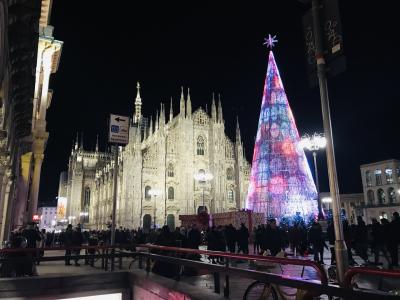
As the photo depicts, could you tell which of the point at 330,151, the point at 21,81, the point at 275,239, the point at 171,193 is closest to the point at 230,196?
the point at 171,193

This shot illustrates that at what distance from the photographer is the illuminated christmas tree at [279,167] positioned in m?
28.6

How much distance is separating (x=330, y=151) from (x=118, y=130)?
960 cm

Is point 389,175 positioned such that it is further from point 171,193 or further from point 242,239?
point 242,239

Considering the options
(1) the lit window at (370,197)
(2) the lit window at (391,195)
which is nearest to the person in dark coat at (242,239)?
(2) the lit window at (391,195)

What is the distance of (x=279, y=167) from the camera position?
Result: 28.9 m

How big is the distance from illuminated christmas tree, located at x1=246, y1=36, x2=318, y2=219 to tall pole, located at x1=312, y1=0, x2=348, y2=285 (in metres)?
22.6

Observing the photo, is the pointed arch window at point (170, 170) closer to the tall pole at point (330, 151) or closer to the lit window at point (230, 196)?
the lit window at point (230, 196)

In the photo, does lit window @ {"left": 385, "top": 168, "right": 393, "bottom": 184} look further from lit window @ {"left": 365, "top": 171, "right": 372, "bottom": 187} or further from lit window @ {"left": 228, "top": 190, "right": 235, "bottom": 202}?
lit window @ {"left": 228, "top": 190, "right": 235, "bottom": 202}

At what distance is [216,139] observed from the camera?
60469 millimetres

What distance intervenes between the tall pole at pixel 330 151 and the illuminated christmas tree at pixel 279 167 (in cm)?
2262

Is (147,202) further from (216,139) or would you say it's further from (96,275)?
→ (96,275)

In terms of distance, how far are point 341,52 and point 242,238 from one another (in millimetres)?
13321

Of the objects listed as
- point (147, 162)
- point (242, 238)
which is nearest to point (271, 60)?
point (242, 238)

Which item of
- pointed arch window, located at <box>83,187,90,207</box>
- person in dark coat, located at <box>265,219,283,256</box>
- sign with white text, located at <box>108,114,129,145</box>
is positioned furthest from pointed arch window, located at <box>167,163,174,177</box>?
sign with white text, located at <box>108,114,129,145</box>
